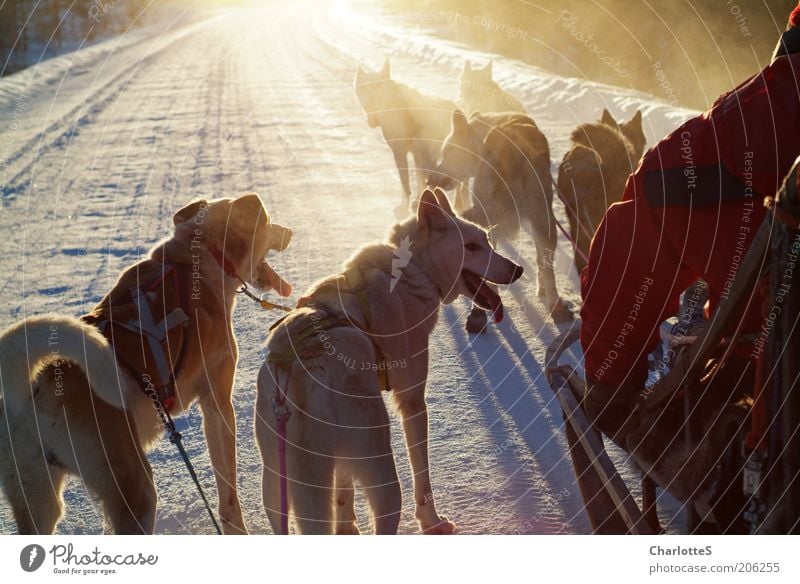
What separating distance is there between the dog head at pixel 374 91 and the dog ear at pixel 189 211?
6964 millimetres

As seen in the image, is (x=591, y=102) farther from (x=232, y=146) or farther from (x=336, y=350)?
(x=336, y=350)

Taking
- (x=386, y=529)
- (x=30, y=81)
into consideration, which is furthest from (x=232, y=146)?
(x=386, y=529)

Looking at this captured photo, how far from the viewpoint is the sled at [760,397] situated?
7.09 ft

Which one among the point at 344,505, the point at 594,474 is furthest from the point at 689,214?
the point at 344,505

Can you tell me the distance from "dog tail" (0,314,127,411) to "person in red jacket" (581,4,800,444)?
1.60 m

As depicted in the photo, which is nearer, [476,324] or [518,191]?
[476,324]

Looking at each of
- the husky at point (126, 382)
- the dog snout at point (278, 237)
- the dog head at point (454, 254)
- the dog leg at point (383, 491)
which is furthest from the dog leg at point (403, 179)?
the dog leg at point (383, 491)

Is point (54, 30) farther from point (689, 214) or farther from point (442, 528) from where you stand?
point (689, 214)

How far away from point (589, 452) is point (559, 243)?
487 cm

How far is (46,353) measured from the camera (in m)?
2.74

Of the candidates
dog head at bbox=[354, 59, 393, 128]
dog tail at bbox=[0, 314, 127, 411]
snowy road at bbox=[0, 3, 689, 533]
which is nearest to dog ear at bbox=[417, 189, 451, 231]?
snowy road at bbox=[0, 3, 689, 533]

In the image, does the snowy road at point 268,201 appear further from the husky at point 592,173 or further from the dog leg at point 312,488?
the dog leg at point 312,488

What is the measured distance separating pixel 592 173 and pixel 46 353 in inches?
164

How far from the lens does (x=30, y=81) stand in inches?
706
